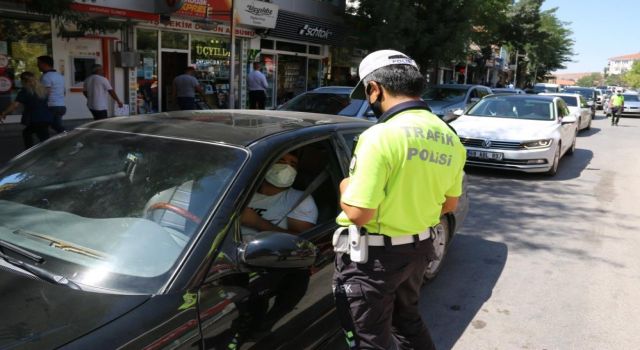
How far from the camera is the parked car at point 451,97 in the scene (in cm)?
1409

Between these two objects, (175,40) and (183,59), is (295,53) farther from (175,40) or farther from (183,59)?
(175,40)

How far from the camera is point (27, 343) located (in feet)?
5.26

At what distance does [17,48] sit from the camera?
11055 millimetres

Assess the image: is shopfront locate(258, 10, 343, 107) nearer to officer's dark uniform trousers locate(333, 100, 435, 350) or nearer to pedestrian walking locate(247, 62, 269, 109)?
pedestrian walking locate(247, 62, 269, 109)

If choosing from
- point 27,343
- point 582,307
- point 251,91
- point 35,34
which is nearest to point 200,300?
point 27,343

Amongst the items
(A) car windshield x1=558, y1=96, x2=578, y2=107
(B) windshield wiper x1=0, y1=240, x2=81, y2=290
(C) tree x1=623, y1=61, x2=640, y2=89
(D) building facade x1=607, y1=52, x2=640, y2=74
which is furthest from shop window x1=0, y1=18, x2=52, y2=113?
(D) building facade x1=607, y1=52, x2=640, y2=74

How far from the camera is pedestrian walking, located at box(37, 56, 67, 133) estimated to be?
327 inches

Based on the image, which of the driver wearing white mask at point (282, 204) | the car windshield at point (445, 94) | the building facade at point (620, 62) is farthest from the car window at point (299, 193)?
the building facade at point (620, 62)

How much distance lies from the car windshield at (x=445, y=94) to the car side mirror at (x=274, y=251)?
12857 mm

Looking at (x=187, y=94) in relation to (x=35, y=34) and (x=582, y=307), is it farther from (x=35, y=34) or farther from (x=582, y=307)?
(x=582, y=307)

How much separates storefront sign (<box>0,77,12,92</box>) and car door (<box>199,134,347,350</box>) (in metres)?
10.4

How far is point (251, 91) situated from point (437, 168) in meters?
12.1

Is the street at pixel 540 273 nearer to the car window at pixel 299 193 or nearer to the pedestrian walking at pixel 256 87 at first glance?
the car window at pixel 299 193

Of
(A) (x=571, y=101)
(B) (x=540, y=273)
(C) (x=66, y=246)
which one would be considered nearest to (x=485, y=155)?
(B) (x=540, y=273)
